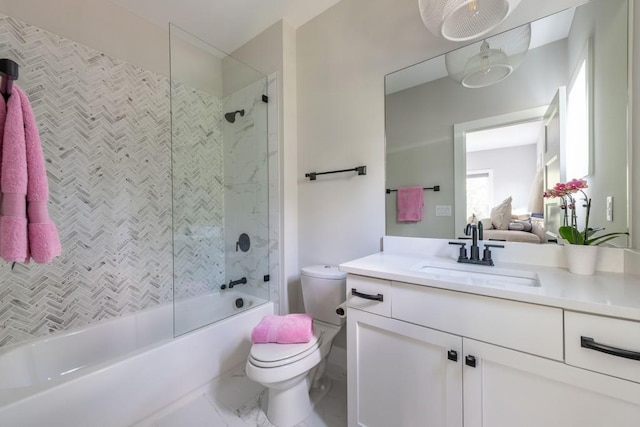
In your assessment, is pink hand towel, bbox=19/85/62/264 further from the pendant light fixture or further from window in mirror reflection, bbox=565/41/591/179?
window in mirror reflection, bbox=565/41/591/179

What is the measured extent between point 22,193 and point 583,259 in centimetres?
202

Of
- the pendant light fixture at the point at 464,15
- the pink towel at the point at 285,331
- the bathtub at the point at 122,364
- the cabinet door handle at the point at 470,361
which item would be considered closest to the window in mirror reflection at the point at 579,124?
the pendant light fixture at the point at 464,15

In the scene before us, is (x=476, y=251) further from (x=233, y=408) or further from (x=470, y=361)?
(x=233, y=408)

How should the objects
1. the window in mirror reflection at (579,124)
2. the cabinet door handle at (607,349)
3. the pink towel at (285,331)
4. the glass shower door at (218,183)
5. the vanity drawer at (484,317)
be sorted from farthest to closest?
1. the glass shower door at (218,183)
2. the pink towel at (285,331)
3. the window in mirror reflection at (579,124)
4. the vanity drawer at (484,317)
5. the cabinet door handle at (607,349)

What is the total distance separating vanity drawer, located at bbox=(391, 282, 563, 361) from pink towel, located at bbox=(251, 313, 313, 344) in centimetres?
55

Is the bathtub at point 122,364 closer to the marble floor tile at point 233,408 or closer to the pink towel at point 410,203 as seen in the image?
the marble floor tile at point 233,408

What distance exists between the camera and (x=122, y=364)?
123 centimetres

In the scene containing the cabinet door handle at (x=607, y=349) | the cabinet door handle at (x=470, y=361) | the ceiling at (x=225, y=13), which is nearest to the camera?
the cabinet door handle at (x=607, y=349)

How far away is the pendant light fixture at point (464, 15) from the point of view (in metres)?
1.05

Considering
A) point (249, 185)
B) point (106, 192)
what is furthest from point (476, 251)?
point (106, 192)

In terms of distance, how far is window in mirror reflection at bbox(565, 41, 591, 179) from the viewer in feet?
3.57

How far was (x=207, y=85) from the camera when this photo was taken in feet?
7.25

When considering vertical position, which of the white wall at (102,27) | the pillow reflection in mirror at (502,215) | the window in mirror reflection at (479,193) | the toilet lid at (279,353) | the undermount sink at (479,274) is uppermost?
the white wall at (102,27)

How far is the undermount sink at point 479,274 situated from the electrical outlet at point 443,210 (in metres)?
0.33
